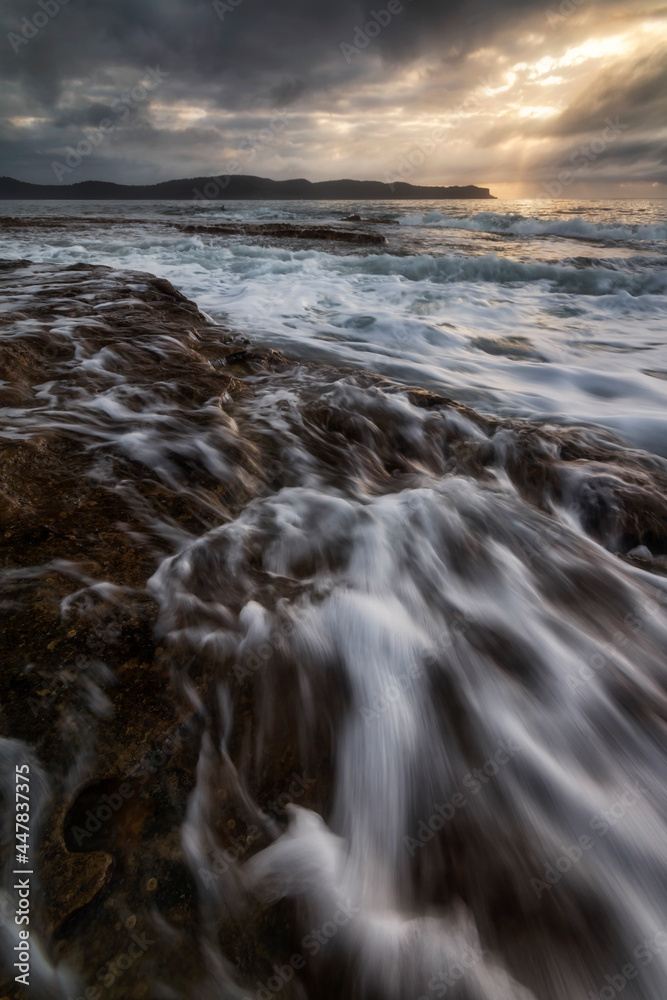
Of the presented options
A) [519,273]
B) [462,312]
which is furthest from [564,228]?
[462,312]

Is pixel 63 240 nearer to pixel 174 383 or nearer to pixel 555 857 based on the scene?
pixel 174 383

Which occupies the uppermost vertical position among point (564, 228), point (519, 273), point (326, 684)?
point (564, 228)

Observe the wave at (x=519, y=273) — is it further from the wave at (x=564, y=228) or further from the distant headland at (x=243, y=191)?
the distant headland at (x=243, y=191)

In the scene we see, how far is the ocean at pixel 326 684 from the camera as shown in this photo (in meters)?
1.15

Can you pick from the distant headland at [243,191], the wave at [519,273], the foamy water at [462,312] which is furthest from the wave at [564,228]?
the distant headland at [243,191]

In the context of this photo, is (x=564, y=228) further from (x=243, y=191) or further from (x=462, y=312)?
(x=243, y=191)

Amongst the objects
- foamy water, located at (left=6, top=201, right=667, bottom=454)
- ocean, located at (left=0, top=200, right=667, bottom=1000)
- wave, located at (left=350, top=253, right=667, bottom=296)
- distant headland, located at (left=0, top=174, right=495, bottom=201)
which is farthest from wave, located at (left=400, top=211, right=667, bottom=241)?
distant headland, located at (left=0, top=174, right=495, bottom=201)

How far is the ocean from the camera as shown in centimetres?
115

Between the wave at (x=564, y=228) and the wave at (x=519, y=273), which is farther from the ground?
the wave at (x=564, y=228)

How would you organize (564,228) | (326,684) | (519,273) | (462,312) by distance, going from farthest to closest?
1. (564,228)
2. (519,273)
3. (462,312)
4. (326,684)

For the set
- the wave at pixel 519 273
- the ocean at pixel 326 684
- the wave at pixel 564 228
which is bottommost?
the ocean at pixel 326 684

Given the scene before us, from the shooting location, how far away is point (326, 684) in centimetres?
174

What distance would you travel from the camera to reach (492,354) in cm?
652

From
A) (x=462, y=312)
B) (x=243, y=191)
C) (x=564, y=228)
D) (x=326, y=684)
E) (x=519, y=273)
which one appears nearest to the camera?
(x=326, y=684)
